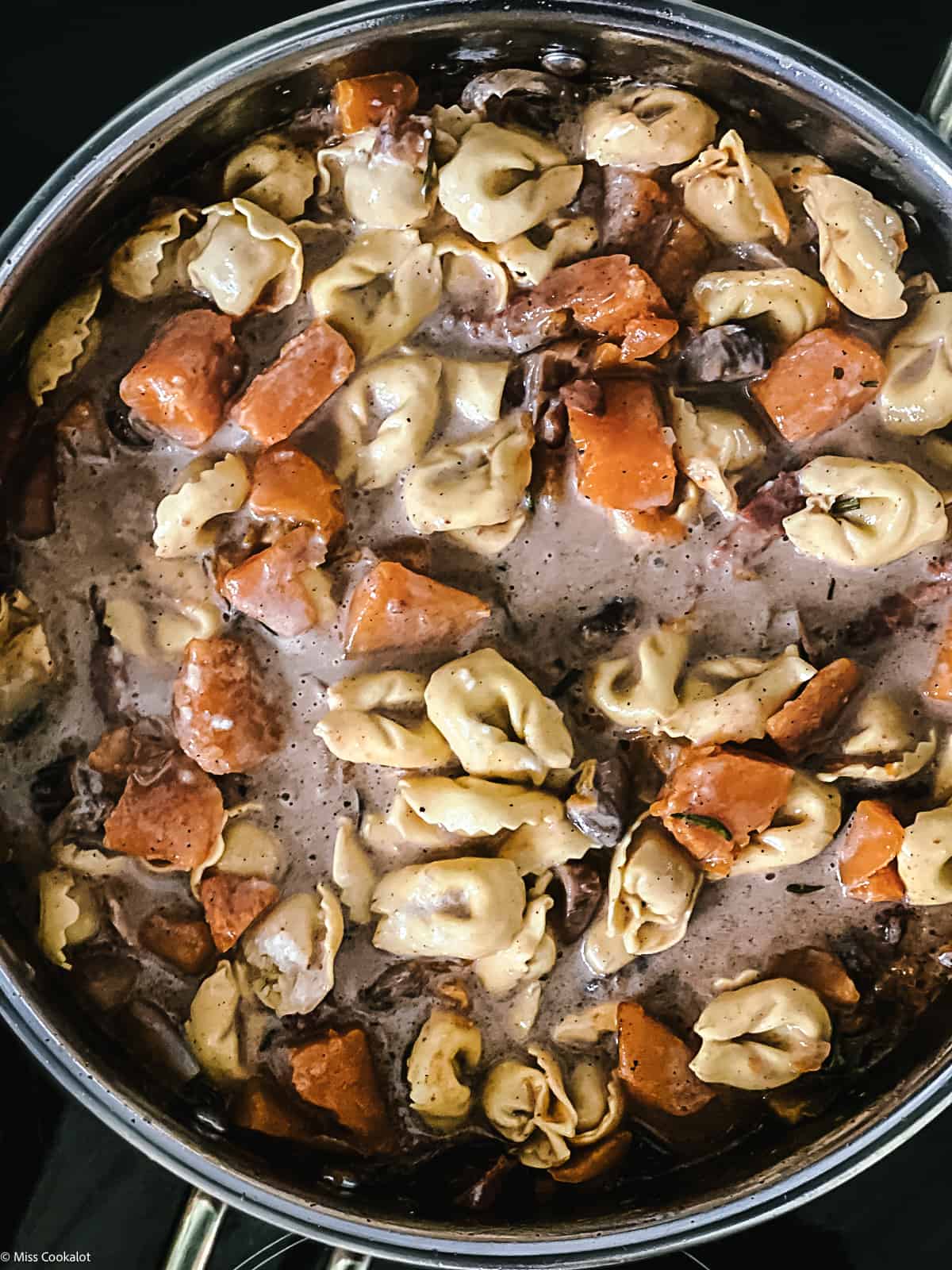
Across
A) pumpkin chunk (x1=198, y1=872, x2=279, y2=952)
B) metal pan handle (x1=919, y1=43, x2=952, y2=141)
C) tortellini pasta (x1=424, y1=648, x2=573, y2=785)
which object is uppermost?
metal pan handle (x1=919, y1=43, x2=952, y2=141)

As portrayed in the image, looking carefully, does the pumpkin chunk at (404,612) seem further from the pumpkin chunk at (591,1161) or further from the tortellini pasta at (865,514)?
the pumpkin chunk at (591,1161)

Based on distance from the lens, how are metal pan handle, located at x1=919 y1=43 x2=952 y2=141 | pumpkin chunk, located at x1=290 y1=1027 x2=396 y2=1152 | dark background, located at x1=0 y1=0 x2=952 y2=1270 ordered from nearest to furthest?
1. metal pan handle, located at x1=919 y1=43 x2=952 y2=141
2. pumpkin chunk, located at x1=290 y1=1027 x2=396 y2=1152
3. dark background, located at x1=0 y1=0 x2=952 y2=1270

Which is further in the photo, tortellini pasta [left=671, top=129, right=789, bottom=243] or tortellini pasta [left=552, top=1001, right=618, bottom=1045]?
tortellini pasta [left=552, top=1001, right=618, bottom=1045]

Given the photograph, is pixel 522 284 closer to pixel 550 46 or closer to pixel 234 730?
pixel 550 46

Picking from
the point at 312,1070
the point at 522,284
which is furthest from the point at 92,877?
the point at 522,284

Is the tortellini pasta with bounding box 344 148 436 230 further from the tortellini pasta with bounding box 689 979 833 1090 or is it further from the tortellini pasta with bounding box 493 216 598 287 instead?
the tortellini pasta with bounding box 689 979 833 1090

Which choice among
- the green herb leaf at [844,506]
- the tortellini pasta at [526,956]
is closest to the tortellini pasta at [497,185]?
the green herb leaf at [844,506]

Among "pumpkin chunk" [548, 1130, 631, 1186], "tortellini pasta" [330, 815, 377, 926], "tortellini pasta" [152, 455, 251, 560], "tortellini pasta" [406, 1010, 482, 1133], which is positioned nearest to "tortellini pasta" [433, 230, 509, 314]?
"tortellini pasta" [152, 455, 251, 560]
